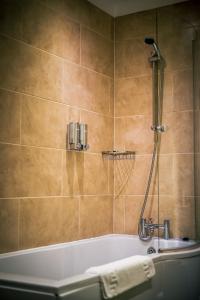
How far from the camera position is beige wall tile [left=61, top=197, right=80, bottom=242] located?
10.6 feet

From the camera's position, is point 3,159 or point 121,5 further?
point 121,5

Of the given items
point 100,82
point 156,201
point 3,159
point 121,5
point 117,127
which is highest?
point 121,5

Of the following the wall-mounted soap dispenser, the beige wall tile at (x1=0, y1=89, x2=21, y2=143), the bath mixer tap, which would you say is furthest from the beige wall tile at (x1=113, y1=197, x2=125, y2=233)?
the beige wall tile at (x1=0, y1=89, x2=21, y2=143)

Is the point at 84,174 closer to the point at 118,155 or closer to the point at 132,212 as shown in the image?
the point at 118,155

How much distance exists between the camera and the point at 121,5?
12.3 ft

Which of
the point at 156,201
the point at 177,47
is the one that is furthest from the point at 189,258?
the point at 177,47

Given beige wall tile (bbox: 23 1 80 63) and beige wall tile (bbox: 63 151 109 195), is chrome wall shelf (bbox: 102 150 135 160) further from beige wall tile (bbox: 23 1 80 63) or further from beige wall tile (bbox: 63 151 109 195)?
beige wall tile (bbox: 23 1 80 63)

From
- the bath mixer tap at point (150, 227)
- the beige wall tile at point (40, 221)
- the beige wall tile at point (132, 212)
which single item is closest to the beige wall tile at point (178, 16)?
the beige wall tile at point (132, 212)

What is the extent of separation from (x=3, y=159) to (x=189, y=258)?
1432mm

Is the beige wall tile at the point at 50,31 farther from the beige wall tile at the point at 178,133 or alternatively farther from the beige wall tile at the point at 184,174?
the beige wall tile at the point at 184,174

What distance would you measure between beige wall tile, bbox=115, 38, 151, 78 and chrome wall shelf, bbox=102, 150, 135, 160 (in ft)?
2.23

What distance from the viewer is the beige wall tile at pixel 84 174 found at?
130 inches

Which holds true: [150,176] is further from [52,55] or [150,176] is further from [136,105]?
[52,55]

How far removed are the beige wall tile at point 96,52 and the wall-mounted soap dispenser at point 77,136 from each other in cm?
56
